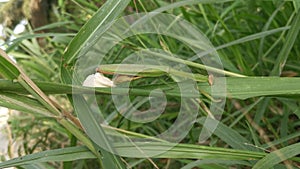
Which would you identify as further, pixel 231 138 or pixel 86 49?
pixel 231 138

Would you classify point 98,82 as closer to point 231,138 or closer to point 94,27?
point 94,27

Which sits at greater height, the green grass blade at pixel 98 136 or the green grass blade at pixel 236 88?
the green grass blade at pixel 236 88

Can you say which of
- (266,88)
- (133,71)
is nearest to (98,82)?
(133,71)

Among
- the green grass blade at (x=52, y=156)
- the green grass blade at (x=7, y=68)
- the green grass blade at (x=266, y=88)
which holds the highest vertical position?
the green grass blade at (x=266, y=88)

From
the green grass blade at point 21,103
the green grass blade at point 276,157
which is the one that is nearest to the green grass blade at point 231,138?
the green grass blade at point 276,157

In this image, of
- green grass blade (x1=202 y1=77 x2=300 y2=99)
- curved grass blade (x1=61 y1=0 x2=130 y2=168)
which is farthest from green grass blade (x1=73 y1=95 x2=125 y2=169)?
green grass blade (x1=202 y1=77 x2=300 y2=99)

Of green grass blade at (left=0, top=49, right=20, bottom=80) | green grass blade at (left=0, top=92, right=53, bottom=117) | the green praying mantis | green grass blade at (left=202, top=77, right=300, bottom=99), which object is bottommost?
green grass blade at (left=0, top=92, right=53, bottom=117)

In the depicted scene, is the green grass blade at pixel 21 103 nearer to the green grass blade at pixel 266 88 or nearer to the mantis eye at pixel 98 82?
the mantis eye at pixel 98 82

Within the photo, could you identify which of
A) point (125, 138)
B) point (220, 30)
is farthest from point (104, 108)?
point (125, 138)

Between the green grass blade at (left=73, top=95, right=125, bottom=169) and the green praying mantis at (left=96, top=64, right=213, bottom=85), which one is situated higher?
the green praying mantis at (left=96, top=64, right=213, bottom=85)

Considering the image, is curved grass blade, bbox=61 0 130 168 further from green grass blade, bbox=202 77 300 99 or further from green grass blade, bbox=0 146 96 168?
green grass blade, bbox=202 77 300 99

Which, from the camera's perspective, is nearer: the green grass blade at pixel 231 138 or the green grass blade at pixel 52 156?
the green grass blade at pixel 52 156
